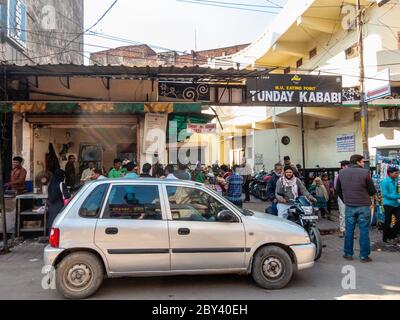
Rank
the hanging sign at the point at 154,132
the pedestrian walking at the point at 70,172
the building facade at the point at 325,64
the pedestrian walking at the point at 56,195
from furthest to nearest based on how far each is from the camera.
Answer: the building facade at the point at 325,64, the pedestrian walking at the point at 70,172, the hanging sign at the point at 154,132, the pedestrian walking at the point at 56,195

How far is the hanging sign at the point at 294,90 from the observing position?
460 inches

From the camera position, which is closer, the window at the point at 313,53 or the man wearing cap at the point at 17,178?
the man wearing cap at the point at 17,178

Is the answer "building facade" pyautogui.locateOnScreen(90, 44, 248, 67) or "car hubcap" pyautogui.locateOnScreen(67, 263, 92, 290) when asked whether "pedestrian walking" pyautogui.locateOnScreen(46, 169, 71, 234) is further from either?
"building facade" pyautogui.locateOnScreen(90, 44, 248, 67)

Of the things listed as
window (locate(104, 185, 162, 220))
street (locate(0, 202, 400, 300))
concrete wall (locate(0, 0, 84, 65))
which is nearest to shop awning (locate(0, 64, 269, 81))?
concrete wall (locate(0, 0, 84, 65))

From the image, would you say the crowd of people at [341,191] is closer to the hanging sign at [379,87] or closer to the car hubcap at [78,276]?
the car hubcap at [78,276]

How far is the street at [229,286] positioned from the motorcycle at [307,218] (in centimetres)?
37

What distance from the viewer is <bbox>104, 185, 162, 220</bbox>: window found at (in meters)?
4.94

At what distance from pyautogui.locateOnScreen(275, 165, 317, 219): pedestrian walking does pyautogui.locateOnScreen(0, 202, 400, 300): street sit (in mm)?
1199

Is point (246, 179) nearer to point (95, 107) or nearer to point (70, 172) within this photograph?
point (70, 172)

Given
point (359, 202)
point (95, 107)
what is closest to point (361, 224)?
point (359, 202)

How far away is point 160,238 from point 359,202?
12.7ft

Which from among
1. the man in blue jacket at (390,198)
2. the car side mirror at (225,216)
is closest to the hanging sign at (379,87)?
the man in blue jacket at (390,198)

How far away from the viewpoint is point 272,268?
5.13m
